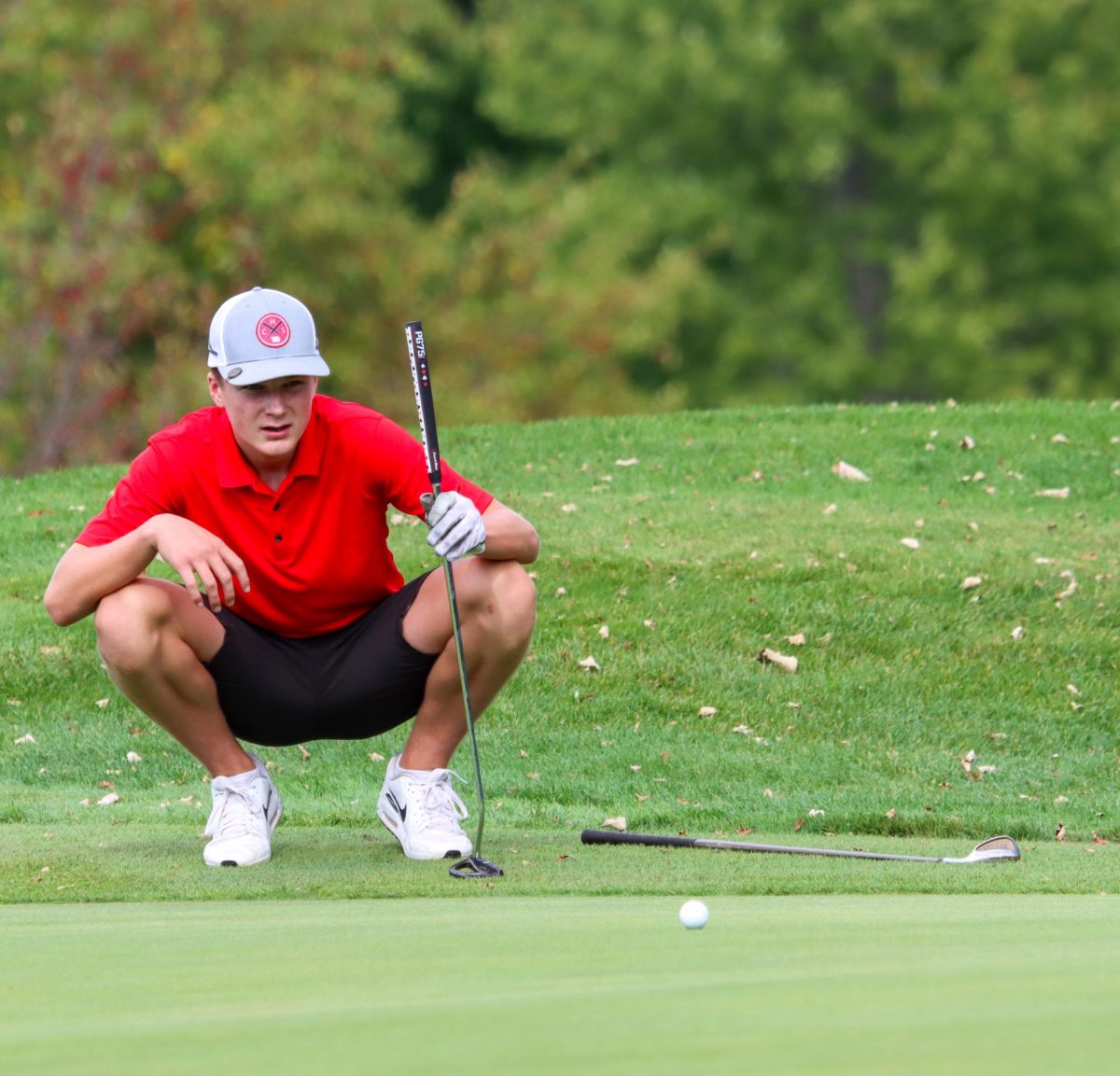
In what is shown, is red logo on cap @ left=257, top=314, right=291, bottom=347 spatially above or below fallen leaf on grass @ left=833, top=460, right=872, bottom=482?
above

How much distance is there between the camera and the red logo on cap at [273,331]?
4727 millimetres

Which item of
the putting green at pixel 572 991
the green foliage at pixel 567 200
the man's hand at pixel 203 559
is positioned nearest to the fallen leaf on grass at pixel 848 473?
the man's hand at pixel 203 559

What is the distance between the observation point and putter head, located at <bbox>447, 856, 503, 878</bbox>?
446 centimetres

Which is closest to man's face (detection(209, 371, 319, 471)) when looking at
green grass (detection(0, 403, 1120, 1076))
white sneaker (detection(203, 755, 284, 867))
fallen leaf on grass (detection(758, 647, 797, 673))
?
white sneaker (detection(203, 755, 284, 867))

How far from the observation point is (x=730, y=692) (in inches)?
304

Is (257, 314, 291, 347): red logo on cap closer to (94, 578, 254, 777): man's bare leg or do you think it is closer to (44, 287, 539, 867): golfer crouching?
(44, 287, 539, 867): golfer crouching

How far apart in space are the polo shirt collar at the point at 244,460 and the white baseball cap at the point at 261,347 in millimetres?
184

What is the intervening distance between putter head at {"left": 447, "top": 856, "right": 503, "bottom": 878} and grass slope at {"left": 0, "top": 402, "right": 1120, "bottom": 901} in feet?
0.34

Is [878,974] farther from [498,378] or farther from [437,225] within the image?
[437,225]

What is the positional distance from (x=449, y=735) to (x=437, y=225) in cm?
1656

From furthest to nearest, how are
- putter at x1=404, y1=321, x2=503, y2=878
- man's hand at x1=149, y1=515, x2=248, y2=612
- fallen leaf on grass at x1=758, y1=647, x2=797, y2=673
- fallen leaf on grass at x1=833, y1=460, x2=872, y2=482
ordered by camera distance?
fallen leaf on grass at x1=833, y1=460, x2=872, y2=482 → fallen leaf on grass at x1=758, y1=647, x2=797, y2=673 → putter at x1=404, y1=321, x2=503, y2=878 → man's hand at x1=149, y1=515, x2=248, y2=612

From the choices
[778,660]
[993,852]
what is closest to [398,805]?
[993,852]

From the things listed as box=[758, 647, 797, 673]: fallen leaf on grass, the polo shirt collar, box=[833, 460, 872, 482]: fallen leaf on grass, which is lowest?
box=[758, 647, 797, 673]: fallen leaf on grass

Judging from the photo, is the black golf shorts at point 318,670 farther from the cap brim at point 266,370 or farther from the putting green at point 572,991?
the putting green at point 572,991
